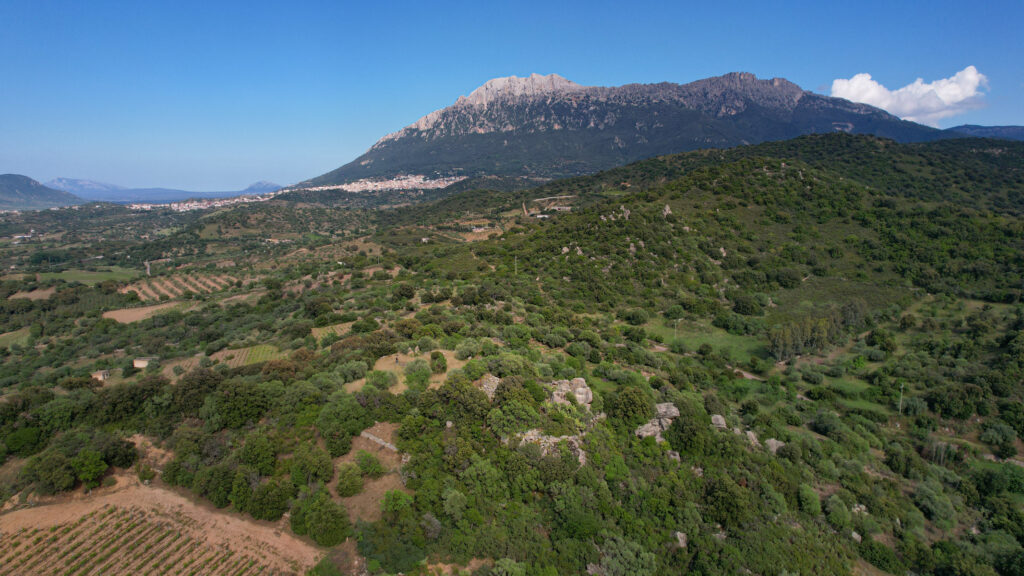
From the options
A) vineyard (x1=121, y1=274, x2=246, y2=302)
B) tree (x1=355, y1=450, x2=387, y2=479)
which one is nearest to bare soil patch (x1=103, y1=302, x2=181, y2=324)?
vineyard (x1=121, y1=274, x2=246, y2=302)

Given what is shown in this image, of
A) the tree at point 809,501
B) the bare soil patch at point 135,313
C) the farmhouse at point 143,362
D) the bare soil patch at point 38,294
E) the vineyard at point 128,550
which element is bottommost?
the tree at point 809,501

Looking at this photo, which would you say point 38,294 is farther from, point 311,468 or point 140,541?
point 311,468

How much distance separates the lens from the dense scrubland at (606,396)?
19312 mm

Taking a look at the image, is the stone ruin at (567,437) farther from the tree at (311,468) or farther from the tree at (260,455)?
the tree at (260,455)

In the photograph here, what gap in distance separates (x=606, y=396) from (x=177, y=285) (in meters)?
86.9

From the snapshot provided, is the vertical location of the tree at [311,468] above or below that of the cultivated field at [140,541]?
above

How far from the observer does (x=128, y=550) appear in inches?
715

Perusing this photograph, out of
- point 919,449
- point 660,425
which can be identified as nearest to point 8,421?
point 660,425

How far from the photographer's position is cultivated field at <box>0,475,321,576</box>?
57.0 ft

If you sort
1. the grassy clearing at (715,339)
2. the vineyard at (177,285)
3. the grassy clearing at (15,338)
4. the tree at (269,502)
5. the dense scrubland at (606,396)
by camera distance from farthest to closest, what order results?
the vineyard at (177,285) < the grassy clearing at (15,338) < the grassy clearing at (715,339) < the dense scrubland at (606,396) < the tree at (269,502)

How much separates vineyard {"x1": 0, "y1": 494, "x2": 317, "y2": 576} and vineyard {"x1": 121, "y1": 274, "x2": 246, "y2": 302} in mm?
60412

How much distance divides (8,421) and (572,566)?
33.0m

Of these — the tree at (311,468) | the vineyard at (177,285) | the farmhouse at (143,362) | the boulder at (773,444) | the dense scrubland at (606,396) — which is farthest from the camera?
the vineyard at (177,285)

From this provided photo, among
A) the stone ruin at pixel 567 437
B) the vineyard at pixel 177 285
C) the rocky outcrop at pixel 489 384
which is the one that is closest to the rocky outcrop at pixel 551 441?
the stone ruin at pixel 567 437
